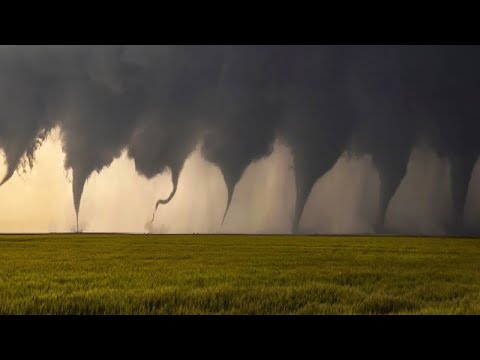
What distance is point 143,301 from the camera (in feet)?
32.3

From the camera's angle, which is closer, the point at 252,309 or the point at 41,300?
the point at 252,309

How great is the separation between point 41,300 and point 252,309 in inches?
207
